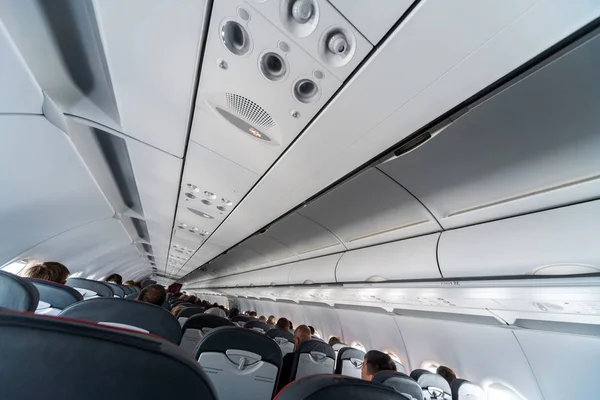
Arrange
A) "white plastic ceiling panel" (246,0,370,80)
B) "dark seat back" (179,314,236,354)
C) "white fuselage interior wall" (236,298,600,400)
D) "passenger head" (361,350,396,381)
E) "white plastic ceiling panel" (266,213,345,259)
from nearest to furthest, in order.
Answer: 1. "white plastic ceiling panel" (246,0,370,80)
2. "white fuselage interior wall" (236,298,600,400)
3. "dark seat back" (179,314,236,354)
4. "passenger head" (361,350,396,381)
5. "white plastic ceiling panel" (266,213,345,259)

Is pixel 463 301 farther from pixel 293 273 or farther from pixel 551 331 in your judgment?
pixel 293 273

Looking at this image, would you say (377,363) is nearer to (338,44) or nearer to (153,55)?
(338,44)

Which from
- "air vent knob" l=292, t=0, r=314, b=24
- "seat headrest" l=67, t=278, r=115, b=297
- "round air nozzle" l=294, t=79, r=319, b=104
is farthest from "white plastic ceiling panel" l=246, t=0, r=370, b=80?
"seat headrest" l=67, t=278, r=115, b=297

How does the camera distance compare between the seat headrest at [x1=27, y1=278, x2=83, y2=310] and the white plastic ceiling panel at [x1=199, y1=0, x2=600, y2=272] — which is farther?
the seat headrest at [x1=27, y1=278, x2=83, y2=310]

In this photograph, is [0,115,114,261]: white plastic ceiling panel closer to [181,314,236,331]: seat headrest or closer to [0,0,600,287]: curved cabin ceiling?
[0,0,600,287]: curved cabin ceiling

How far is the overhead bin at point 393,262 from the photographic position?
304 centimetres

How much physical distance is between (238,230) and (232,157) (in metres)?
2.96

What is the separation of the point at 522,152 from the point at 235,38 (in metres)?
2.30

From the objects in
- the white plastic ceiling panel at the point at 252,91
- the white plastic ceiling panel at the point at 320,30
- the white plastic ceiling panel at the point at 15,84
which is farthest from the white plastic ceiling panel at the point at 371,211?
the white plastic ceiling panel at the point at 15,84

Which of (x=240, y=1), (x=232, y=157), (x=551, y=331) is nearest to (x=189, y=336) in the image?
(x=232, y=157)

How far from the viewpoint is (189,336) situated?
3.40 metres

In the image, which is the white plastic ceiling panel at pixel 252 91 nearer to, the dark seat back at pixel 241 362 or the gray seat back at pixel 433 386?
the dark seat back at pixel 241 362

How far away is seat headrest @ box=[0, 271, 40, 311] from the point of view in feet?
5.67

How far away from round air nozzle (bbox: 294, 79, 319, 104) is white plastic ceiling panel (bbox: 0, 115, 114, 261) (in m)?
2.87
